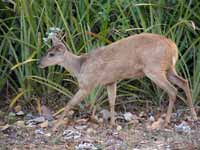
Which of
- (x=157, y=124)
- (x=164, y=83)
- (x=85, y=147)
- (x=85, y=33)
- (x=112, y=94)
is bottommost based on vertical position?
(x=157, y=124)

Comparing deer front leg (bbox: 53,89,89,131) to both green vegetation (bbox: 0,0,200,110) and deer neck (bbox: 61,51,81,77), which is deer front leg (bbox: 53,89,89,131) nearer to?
deer neck (bbox: 61,51,81,77)

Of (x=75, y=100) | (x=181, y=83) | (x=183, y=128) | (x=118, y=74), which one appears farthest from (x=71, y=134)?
(x=181, y=83)

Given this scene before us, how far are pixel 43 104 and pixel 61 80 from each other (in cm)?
33

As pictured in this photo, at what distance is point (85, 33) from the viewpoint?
7094 mm

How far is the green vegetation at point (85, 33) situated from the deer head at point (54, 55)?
277 mm

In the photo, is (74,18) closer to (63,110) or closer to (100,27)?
(100,27)

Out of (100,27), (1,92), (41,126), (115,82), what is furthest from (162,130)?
(1,92)

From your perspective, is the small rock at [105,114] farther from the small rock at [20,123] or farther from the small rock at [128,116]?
the small rock at [20,123]

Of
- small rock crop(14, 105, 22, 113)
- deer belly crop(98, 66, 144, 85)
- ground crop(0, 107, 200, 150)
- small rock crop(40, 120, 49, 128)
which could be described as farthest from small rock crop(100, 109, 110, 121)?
small rock crop(14, 105, 22, 113)

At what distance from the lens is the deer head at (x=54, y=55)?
6.64 m

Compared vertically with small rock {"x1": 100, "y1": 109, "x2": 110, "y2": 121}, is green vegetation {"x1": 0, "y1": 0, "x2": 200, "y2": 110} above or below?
above

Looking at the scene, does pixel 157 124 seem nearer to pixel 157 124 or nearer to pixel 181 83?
pixel 157 124

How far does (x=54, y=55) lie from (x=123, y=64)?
2.41ft

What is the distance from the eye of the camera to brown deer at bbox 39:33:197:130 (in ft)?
21.0
